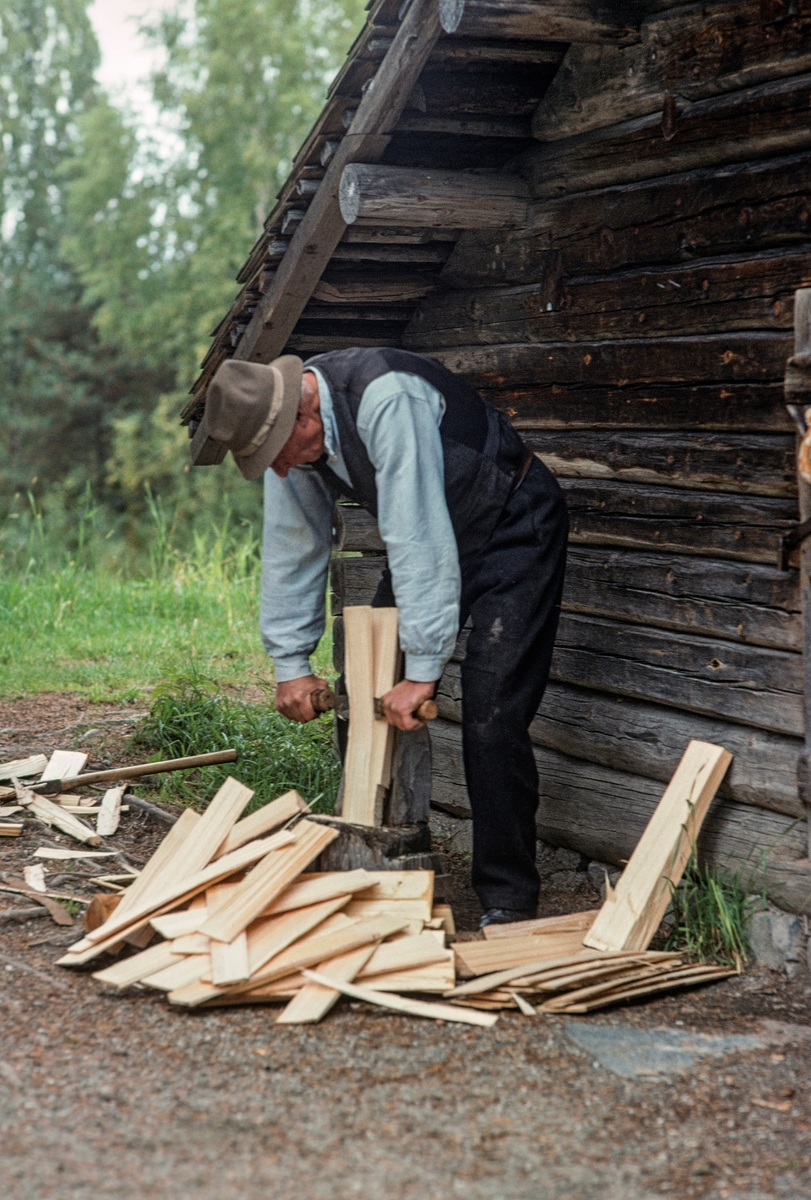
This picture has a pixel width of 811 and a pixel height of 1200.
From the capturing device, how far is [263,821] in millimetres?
3971

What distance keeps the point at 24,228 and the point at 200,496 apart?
1249 centimetres

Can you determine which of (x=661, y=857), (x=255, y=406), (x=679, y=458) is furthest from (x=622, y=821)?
(x=255, y=406)

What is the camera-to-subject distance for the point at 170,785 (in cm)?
560

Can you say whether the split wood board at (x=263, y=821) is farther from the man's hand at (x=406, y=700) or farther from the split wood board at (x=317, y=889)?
the man's hand at (x=406, y=700)

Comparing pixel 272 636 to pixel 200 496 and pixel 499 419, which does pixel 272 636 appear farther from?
pixel 200 496

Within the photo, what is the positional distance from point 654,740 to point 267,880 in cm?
152

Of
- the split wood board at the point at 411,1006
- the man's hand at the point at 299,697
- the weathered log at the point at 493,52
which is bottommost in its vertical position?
the split wood board at the point at 411,1006

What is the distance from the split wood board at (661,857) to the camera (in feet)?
12.2

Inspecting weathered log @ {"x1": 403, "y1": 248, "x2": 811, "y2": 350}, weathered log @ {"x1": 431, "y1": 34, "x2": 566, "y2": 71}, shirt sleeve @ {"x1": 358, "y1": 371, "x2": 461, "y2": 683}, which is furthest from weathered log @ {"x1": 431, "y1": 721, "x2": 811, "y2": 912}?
weathered log @ {"x1": 431, "y1": 34, "x2": 566, "y2": 71}

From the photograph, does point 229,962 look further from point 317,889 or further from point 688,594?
point 688,594

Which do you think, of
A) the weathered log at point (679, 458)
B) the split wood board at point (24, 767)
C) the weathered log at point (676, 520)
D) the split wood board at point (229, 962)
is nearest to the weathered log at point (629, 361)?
the weathered log at point (679, 458)

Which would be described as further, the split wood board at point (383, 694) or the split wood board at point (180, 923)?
the split wood board at point (383, 694)

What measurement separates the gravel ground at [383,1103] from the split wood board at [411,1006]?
0.03 meters

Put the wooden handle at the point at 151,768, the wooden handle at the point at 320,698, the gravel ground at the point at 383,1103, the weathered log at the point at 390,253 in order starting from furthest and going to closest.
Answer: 1. the wooden handle at the point at 151,768
2. the weathered log at the point at 390,253
3. the wooden handle at the point at 320,698
4. the gravel ground at the point at 383,1103
